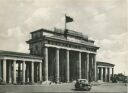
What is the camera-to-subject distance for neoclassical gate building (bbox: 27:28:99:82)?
64562 millimetres

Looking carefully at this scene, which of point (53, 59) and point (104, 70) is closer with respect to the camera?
point (53, 59)

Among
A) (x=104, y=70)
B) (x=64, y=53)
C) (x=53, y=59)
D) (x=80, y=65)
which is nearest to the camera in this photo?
(x=53, y=59)

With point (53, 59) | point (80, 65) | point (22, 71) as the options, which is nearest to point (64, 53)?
point (53, 59)

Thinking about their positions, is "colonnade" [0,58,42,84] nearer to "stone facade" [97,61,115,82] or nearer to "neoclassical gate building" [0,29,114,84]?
"neoclassical gate building" [0,29,114,84]

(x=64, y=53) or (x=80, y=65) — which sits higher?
(x=64, y=53)

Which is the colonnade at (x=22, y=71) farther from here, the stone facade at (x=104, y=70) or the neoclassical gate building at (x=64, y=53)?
the stone facade at (x=104, y=70)

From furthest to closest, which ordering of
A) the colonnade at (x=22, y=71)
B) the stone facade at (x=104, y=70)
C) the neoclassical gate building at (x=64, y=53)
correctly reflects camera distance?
the stone facade at (x=104, y=70) → the neoclassical gate building at (x=64, y=53) → the colonnade at (x=22, y=71)

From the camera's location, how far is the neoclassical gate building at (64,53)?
64.6 meters

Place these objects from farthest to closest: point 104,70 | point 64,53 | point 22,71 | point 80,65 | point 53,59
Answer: point 104,70 → point 80,65 → point 64,53 → point 53,59 → point 22,71

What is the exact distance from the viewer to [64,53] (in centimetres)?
7250

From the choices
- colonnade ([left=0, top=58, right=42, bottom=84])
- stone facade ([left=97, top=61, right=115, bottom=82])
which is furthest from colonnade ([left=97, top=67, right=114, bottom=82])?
colonnade ([left=0, top=58, right=42, bottom=84])

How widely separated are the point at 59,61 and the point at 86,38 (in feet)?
43.1

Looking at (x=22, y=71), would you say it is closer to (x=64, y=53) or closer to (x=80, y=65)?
(x=64, y=53)

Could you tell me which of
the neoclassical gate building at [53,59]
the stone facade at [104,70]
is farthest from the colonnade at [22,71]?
the stone facade at [104,70]
